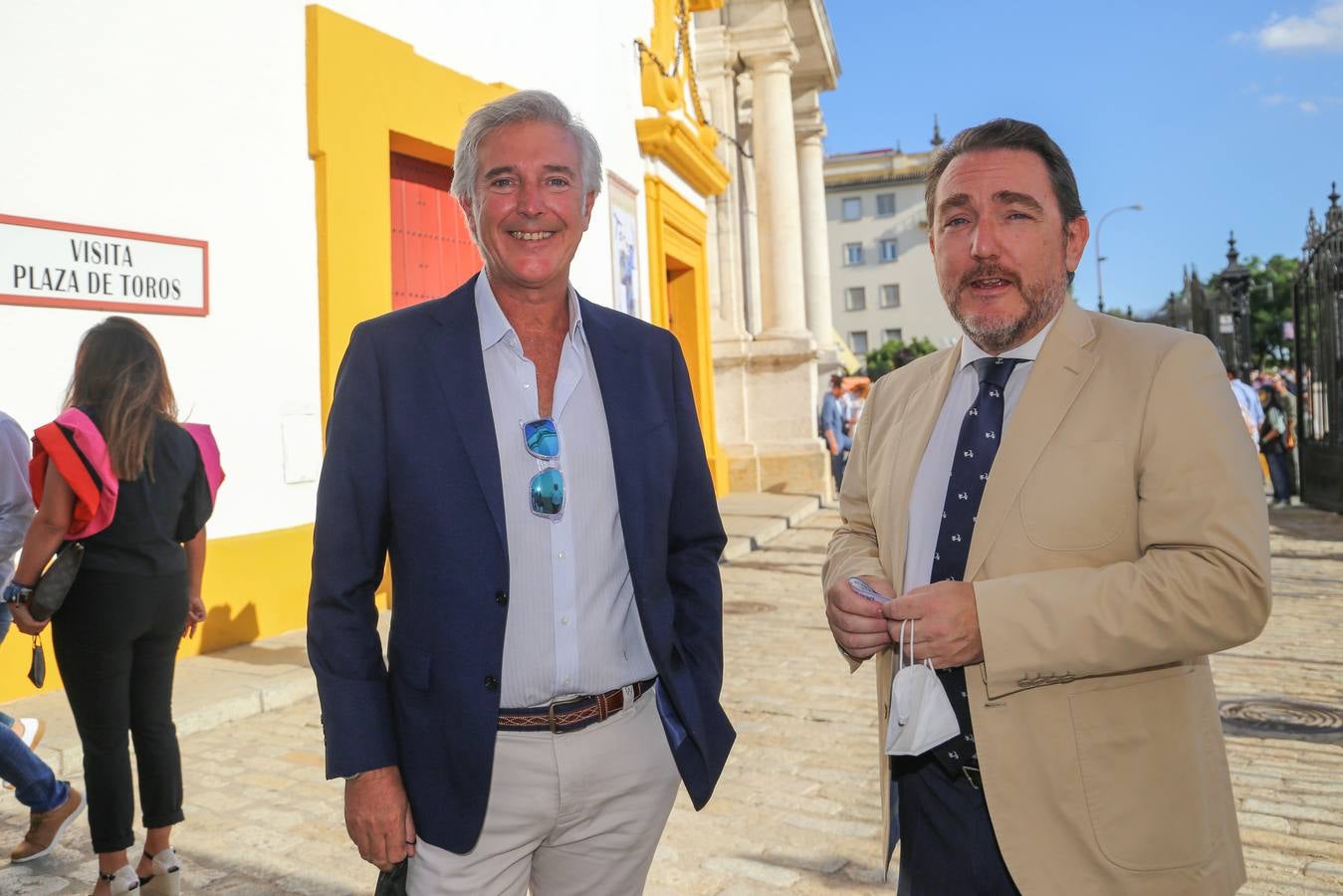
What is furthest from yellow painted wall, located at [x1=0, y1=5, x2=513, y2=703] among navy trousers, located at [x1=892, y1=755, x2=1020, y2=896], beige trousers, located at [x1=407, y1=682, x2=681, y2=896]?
navy trousers, located at [x1=892, y1=755, x2=1020, y2=896]

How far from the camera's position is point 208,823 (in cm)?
445

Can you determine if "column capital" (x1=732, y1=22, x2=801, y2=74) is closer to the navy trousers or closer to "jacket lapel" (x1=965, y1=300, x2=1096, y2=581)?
"jacket lapel" (x1=965, y1=300, x2=1096, y2=581)

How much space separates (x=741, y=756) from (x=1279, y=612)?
5340 mm

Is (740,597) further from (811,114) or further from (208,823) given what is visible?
(811,114)

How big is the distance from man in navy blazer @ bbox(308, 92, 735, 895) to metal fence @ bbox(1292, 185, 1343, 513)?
544 inches

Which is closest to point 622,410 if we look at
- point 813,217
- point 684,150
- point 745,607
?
point 745,607

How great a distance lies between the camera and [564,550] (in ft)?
7.04

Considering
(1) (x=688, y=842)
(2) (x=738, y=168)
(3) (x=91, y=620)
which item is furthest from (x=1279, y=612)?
(2) (x=738, y=168)

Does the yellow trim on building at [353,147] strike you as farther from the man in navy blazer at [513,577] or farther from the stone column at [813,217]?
the stone column at [813,217]

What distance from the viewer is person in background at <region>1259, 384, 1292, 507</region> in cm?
1533

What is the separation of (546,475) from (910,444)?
0.73 metres

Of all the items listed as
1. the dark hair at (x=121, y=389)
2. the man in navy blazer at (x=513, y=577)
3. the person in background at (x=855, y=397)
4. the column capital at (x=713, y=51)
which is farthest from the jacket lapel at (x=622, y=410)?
the column capital at (x=713, y=51)

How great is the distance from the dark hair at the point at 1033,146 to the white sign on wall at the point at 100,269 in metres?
5.49

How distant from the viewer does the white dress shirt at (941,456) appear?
7.03 ft
